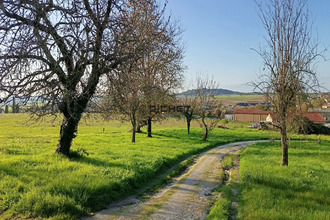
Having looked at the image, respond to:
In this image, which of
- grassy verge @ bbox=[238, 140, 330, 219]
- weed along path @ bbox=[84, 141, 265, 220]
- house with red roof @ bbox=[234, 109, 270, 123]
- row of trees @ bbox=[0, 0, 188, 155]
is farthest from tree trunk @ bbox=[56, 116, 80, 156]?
house with red roof @ bbox=[234, 109, 270, 123]

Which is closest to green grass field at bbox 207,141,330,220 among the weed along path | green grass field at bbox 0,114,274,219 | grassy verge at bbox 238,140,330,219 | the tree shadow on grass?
grassy verge at bbox 238,140,330,219

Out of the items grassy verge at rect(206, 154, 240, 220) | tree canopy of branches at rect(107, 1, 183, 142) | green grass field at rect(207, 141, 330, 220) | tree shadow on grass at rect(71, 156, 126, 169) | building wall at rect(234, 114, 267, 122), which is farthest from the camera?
building wall at rect(234, 114, 267, 122)

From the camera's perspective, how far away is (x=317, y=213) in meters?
7.08

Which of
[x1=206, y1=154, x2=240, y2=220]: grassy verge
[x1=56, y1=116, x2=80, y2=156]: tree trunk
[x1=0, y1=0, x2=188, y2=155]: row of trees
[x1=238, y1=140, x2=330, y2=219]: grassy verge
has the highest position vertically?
[x1=0, y1=0, x2=188, y2=155]: row of trees

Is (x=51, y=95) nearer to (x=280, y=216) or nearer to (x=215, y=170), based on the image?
(x=280, y=216)

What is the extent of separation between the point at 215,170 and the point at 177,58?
735 inches

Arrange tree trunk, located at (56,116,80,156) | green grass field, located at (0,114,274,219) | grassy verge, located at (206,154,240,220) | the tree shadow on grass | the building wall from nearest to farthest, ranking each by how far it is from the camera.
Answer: green grass field, located at (0,114,274,219), grassy verge, located at (206,154,240,220), the tree shadow on grass, tree trunk, located at (56,116,80,156), the building wall

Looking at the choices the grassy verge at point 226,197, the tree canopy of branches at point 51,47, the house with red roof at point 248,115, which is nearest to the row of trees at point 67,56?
the tree canopy of branches at point 51,47

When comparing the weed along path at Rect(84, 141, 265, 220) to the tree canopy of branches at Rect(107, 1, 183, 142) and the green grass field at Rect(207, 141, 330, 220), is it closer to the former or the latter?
the green grass field at Rect(207, 141, 330, 220)

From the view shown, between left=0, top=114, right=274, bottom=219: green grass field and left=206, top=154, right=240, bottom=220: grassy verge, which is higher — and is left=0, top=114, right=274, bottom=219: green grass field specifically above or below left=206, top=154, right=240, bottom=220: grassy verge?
above

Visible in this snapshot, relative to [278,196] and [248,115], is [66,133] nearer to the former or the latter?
[278,196]

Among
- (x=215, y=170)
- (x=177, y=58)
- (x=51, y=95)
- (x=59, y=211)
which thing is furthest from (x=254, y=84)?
(x=177, y=58)

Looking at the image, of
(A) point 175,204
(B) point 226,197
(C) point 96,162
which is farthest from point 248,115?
(A) point 175,204

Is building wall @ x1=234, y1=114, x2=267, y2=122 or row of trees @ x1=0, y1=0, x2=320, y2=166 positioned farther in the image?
building wall @ x1=234, y1=114, x2=267, y2=122
